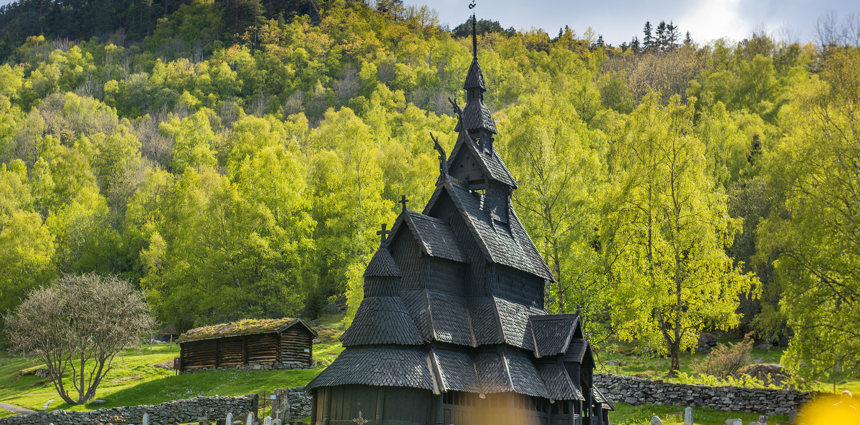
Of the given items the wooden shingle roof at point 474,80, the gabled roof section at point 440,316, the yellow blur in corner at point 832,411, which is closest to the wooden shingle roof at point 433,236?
the gabled roof section at point 440,316

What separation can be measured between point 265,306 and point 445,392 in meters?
31.9

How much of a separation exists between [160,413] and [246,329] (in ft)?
38.0

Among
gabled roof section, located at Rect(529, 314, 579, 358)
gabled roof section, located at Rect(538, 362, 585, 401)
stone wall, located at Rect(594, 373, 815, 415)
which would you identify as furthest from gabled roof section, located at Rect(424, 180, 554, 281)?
stone wall, located at Rect(594, 373, 815, 415)

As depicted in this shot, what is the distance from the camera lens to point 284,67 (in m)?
136

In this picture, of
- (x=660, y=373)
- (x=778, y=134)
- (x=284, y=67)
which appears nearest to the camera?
(x=660, y=373)

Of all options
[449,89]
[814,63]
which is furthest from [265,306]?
[814,63]

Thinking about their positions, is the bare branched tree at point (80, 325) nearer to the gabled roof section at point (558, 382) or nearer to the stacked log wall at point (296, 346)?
the stacked log wall at point (296, 346)

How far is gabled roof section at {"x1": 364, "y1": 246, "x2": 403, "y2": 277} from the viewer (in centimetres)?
2773

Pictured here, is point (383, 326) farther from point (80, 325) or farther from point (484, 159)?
point (80, 325)

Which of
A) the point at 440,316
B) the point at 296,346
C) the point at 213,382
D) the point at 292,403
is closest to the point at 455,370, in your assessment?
the point at 440,316

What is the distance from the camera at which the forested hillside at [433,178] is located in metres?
29.0

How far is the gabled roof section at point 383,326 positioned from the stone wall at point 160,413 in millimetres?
9162

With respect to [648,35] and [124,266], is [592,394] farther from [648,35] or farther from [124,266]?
[648,35]

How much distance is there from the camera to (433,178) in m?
57.4
